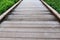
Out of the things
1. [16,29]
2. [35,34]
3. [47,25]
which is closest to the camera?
[35,34]

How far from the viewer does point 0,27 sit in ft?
12.3

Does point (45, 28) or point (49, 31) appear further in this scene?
point (45, 28)

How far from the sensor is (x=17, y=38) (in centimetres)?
306

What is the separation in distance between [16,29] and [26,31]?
0.75ft

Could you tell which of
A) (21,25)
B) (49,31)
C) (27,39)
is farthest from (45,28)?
(27,39)

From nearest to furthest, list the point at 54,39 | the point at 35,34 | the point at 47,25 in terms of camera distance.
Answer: the point at 54,39 → the point at 35,34 → the point at 47,25

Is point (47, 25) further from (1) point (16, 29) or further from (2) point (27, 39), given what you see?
(2) point (27, 39)

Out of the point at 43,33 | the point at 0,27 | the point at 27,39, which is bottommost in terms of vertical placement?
the point at 27,39

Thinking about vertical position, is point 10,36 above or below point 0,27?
below

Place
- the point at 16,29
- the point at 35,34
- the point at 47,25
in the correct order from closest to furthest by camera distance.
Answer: the point at 35,34 < the point at 16,29 < the point at 47,25

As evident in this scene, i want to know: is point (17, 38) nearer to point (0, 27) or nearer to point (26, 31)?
point (26, 31)

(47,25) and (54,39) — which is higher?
→ (47,25)

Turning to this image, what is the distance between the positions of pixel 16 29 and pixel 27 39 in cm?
65

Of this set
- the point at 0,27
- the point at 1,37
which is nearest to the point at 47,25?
the point at 0,27
